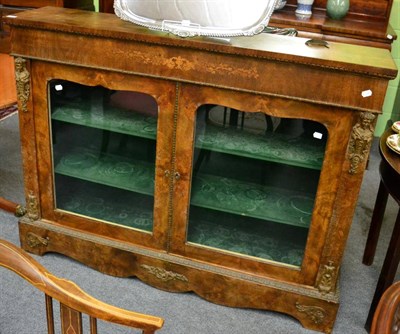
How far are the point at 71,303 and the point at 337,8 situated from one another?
2425 mm

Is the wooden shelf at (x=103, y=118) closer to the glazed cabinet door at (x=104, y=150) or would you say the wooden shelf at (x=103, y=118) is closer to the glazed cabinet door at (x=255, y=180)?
the glazed cabinet door at (x=104, y=150)

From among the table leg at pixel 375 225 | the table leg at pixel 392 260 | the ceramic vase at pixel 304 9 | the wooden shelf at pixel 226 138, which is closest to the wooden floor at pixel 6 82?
the wooden shelf at pixel 226 138

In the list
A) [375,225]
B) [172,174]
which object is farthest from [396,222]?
[172,174]

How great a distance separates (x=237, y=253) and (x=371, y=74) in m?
0.80

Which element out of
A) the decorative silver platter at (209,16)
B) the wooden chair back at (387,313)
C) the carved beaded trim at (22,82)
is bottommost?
the wooden chair back at (387,313)

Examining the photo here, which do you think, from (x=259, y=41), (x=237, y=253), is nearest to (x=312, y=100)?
(x=259, y=41)

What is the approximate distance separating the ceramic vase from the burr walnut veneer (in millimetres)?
1199

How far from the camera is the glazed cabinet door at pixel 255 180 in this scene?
1.57 m

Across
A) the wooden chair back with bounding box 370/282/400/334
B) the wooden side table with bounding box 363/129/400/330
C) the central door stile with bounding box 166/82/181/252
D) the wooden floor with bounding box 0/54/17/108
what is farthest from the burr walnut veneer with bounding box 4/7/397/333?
the wooden floor with bounding box 0/54/17/108

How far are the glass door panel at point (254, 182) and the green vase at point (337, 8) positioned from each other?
1.42 metres

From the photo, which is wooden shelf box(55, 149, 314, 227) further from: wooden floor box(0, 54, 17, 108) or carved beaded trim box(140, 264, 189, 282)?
wooden floor box(0, 54, 17, 108)

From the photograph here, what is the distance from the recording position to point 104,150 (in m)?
1.93

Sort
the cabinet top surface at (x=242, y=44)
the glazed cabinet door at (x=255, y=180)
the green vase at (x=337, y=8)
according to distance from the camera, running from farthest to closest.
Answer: the green vase at (x=337, y=8) < the glazed cabinet door at (x=255, y=180) < the cabinet top surface at (x=242, y=44)

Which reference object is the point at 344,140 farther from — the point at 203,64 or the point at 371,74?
the point at 203,64
